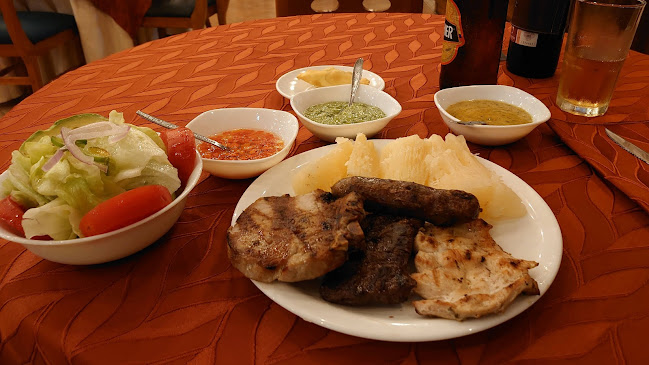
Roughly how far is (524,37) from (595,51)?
399 mm

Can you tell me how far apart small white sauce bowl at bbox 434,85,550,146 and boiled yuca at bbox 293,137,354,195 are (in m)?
0.57

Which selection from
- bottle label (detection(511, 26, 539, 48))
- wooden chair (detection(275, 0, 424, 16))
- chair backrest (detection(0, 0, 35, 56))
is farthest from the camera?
wooden chair (detection(275, 0, 424, 16))

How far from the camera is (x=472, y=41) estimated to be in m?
2.04

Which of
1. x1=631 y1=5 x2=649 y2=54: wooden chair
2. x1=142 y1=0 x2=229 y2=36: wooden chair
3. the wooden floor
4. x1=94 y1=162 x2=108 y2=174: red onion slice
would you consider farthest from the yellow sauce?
the wooden floor

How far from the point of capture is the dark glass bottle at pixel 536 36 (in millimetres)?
2119

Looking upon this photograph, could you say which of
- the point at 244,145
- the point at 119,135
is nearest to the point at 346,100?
the point at 244,145

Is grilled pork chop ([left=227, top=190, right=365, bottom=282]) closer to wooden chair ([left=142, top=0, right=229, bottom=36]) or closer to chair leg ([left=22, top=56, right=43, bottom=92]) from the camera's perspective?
chair leg ([left=22, top=56, right=43, bottom=92])

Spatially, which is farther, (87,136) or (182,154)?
(182,154)

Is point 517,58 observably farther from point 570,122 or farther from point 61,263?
point 61,263

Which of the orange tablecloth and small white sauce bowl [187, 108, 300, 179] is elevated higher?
small white sauce bowl [187, 108, 300, 179]

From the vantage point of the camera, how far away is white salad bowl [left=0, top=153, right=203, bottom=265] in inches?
41.8

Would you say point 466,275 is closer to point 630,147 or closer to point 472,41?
point 630,147

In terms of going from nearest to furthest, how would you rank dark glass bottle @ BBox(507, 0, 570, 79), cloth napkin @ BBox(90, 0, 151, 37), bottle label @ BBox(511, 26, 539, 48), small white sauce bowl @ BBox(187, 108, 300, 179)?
small white sauce bowl @ BBox(187, 108, 300, 179) → dark glass bottle @ BBox(507, 0, 570, 79) → bottle label @ BBox(511, 26, 539, 48) → cloth napkin @ BBox(90, 0, 151, 37)

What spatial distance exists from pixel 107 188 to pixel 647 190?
5.61 ft
